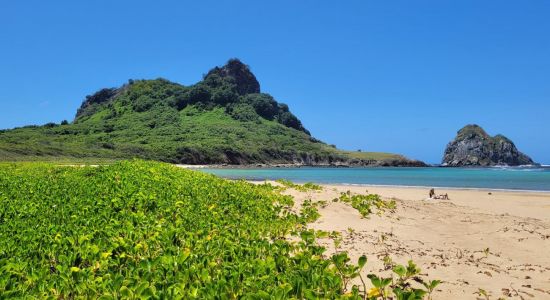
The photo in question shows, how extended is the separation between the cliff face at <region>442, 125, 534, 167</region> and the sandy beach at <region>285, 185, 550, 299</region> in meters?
180

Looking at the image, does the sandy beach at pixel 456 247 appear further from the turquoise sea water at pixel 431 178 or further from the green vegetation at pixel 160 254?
the turquoise sea water at pixel 431 178

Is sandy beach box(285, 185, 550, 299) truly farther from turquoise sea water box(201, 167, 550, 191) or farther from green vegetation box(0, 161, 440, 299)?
turquoise sea water box(201, 167, 550, 191)

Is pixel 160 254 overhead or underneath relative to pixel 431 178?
underneath

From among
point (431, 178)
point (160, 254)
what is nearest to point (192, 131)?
point (431, 178)

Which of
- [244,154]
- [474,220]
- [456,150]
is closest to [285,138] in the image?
[244,154]

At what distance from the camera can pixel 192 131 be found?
145375 millimetres

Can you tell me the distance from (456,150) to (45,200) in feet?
649

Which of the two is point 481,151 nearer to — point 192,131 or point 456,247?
point 192,131

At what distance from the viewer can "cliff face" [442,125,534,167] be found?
174250mm

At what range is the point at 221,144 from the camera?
128375 mm

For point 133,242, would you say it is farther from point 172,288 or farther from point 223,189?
point 223,189

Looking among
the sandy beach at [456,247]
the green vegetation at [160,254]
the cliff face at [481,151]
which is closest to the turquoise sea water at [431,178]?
the sandy beach at [456,247]

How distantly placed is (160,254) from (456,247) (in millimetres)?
6236

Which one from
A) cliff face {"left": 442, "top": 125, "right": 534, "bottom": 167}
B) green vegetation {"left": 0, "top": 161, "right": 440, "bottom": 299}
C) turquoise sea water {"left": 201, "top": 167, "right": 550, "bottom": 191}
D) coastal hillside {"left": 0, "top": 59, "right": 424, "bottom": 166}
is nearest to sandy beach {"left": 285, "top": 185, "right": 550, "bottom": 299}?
green vegetation {"left": 0, "top": 161, "right": 440, "bottom": 299}
